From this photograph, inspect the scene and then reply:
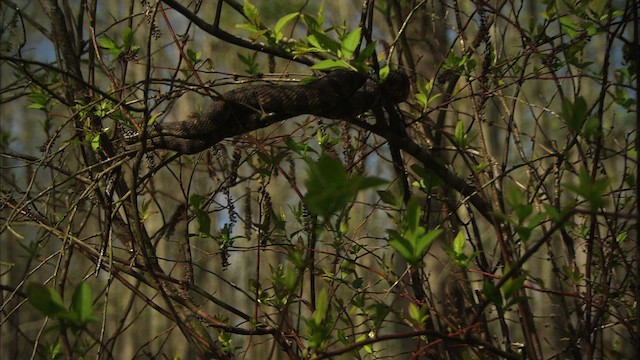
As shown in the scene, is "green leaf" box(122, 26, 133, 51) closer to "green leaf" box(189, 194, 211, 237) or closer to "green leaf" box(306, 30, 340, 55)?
"green leaf" box(189, 194, 211, 237)

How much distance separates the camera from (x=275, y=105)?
1935 millimetres

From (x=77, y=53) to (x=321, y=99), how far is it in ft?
6.11

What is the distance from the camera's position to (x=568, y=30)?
6.63ft

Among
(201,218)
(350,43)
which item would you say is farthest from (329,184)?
(201,218)

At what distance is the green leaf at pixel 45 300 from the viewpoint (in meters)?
1.18

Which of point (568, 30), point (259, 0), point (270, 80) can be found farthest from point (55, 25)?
point (259, 0)

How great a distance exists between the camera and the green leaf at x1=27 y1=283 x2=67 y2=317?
3.88 ft

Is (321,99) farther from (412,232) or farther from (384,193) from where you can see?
(412,232)

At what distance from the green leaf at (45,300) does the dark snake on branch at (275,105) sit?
2.73 feet

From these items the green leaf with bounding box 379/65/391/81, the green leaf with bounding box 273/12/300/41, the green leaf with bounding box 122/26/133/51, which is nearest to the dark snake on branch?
the green leaf with bounding box 379/65/391/81

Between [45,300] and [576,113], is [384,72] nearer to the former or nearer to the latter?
[576,113]

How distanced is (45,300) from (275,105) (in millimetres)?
944

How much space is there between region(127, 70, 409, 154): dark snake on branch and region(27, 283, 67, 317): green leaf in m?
0.83

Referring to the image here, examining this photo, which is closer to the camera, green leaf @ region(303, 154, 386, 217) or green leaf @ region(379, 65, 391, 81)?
green leaf @ region(303, 154, 386, 217)
